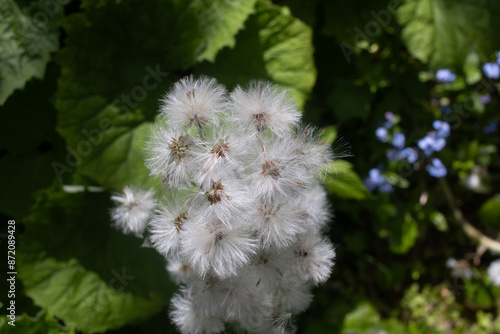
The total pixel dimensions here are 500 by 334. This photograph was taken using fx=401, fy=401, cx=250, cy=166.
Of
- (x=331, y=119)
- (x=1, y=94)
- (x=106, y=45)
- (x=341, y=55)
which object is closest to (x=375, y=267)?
(x=331, y=119)

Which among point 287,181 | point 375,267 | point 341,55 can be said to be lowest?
point 375,267

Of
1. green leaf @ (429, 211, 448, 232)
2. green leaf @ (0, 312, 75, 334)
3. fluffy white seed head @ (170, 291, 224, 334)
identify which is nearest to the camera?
fluffy white seed head @ (170, 291, 224, 334)

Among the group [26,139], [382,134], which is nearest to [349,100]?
[382,134]

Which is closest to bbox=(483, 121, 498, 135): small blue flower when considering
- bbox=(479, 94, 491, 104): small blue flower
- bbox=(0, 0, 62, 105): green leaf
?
bbox=(479, 94, 491, 104): small blue flower

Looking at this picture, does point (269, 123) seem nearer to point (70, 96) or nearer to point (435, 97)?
point (70, 96)

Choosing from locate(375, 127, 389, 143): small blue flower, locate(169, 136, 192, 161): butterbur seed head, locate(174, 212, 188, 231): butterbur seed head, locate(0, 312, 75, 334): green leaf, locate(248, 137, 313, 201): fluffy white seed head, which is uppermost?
locate(169, 136, 192, 161): butterbur seed head

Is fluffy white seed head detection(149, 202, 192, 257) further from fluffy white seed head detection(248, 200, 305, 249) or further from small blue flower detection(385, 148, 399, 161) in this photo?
small blue flower detection(385, 148, 399, 161)

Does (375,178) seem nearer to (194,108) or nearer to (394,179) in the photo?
(394,179)
